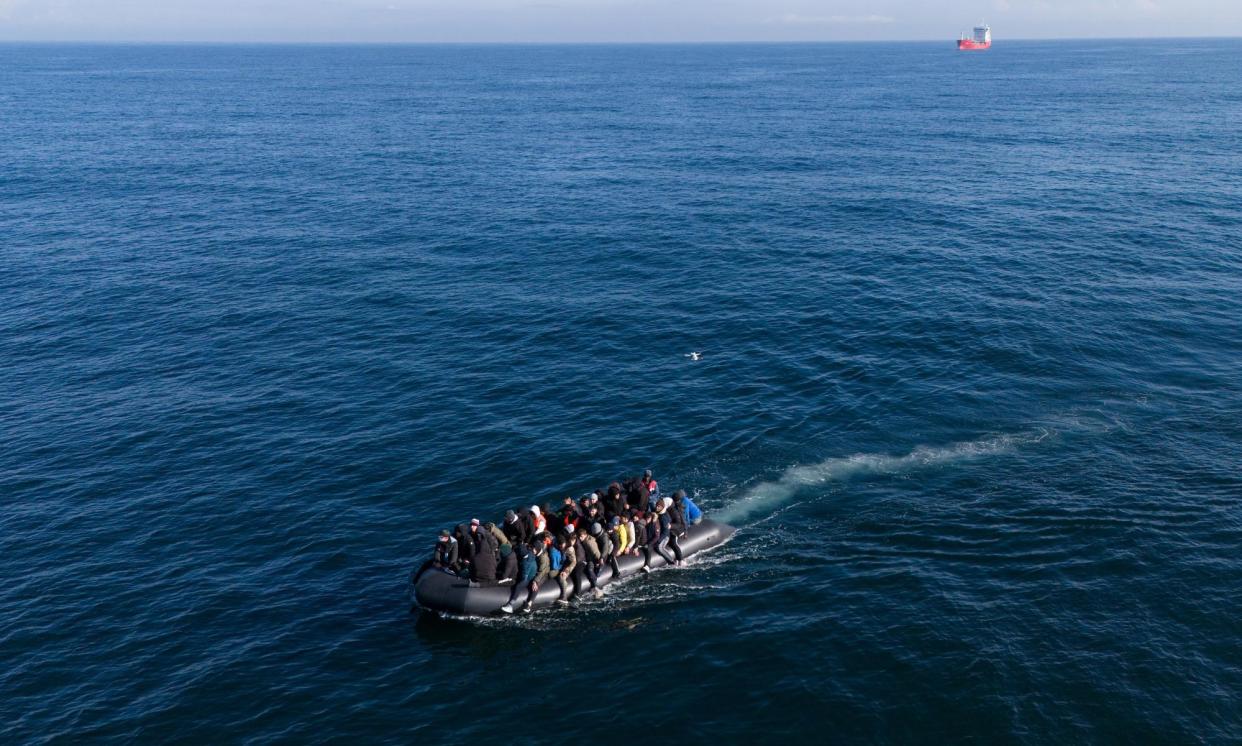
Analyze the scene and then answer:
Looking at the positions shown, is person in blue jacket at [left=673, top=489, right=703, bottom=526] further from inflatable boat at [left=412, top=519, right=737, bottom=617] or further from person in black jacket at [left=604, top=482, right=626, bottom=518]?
inflatable boat at [left=412, top=519, right=737, bottom=617]

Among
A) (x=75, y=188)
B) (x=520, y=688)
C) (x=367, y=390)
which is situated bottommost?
(x=520, y=688)

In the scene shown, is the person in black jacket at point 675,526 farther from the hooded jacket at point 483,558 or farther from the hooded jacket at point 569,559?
the hooded jacket at point 483,558

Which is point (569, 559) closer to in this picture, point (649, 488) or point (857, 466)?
point (649, 488)

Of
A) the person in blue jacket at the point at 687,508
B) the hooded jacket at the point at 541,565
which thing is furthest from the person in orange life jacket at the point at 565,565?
the person in blue jacket at the point at 687,508

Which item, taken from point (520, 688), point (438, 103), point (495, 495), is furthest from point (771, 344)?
point (438, 103)

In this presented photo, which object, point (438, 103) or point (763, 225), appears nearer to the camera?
point (763, 225)

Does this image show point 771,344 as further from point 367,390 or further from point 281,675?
point 281,675

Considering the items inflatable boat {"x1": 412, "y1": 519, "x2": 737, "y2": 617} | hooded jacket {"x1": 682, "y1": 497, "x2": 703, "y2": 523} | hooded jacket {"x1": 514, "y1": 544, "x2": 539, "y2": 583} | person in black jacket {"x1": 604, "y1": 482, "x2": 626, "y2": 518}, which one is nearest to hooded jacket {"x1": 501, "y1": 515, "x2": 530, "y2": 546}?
hooded jacket {"x1": 514, "y1": 544, "x2": 539, "y2": 583}
